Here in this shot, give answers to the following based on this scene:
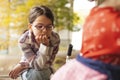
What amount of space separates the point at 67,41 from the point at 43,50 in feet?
3.76

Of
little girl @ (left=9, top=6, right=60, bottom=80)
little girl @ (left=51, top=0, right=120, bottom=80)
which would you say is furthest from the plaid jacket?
little girl @ (left=51, top=0, right=120, bottom=80)

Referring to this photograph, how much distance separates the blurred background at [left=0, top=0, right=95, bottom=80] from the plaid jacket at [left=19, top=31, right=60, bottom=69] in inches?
30.8

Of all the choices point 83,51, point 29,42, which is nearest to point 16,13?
point 29,42

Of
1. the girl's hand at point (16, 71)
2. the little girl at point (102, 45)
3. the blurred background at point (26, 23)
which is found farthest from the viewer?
the blurred background at point (26, 23)

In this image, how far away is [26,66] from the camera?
5.11 feet

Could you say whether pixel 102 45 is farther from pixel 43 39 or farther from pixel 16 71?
pixel 16 71

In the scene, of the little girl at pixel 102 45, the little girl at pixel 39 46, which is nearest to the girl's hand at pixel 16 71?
the little girl at pixel 39 46

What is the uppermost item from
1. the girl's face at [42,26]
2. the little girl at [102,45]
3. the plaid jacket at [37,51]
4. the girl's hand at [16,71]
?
the little girl at [102,45]

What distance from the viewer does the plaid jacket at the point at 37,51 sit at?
147 cm

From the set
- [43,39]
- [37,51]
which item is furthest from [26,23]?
[43,39]

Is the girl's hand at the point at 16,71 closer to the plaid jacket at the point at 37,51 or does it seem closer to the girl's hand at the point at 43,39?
the plaid jacket at the point at 37,51

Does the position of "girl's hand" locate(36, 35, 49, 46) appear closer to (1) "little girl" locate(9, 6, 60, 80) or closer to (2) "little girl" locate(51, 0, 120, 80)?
(1) "little girl" locate(9, 6, 60, 80)

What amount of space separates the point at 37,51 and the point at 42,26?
18cm

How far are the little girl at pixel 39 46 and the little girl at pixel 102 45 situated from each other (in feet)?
2.18
